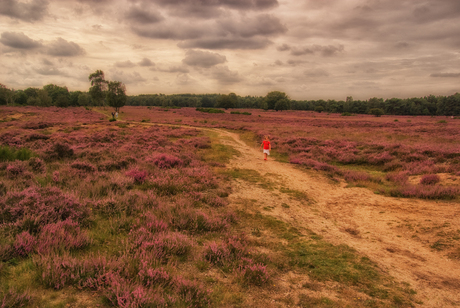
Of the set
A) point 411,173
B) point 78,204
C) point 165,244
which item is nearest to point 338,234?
point 165,244

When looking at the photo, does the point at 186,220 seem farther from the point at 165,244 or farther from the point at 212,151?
the point at 212,151

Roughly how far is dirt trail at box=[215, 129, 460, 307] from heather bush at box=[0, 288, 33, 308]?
6516 mm

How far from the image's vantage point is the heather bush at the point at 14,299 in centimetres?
274

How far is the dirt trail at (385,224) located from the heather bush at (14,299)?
652cm

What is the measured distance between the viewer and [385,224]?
305 inches

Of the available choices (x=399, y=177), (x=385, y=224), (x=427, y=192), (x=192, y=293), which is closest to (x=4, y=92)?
(x=192, y=293)

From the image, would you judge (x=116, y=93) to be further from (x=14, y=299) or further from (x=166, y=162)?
(x=14, y=299)

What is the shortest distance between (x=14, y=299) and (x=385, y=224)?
9579 mm

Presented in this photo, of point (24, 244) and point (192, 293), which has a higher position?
point (24, 244)

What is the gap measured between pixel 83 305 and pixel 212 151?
15.5 m

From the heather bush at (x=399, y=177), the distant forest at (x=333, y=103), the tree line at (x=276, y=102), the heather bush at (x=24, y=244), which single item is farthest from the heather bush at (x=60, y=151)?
the distant forest at (x=333, y=103)

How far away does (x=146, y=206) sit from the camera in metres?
6.92

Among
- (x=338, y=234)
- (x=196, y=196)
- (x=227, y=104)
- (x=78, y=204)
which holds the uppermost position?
(x=227, y=104)

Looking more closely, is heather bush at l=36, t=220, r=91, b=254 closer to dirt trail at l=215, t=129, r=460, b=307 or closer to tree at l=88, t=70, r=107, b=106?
dirt trail at l=215, t=129, r=460, b=307
